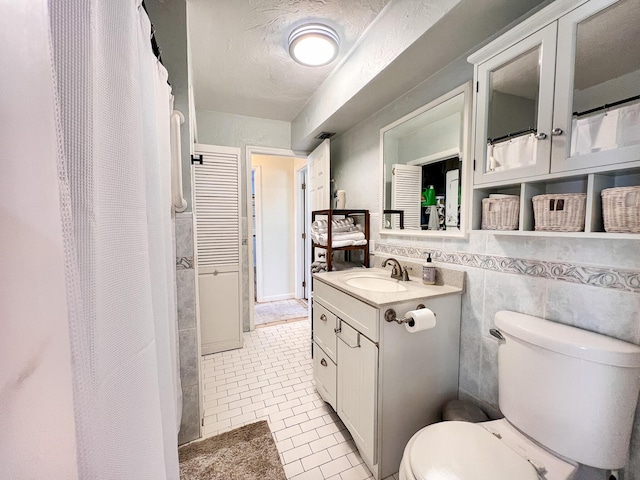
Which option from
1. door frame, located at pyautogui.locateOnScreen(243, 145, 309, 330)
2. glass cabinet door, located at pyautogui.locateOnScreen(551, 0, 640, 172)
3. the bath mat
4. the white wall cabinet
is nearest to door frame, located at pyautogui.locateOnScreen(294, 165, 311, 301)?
door frame, located at pyautogui.locateOnScreen(243, 145, 309, 330)

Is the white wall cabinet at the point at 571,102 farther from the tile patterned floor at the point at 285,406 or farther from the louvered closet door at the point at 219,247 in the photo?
the louvered closet door at the point at 219,247

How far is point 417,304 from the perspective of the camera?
121 centimetres

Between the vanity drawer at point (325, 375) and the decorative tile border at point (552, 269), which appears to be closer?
the decorative tile border at point (552, 269)

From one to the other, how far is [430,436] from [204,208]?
7.55ft

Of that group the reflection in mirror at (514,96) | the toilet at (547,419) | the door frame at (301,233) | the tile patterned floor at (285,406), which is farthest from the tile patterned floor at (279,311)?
the reflection in mirror at (514,96)

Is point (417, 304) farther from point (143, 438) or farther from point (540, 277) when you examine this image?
point (143, 438)

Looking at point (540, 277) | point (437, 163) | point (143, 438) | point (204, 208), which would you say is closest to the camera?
point (143, 438)

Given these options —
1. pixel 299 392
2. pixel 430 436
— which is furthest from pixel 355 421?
pixel 299 392

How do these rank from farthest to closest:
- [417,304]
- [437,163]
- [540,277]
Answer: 1. [437,163]
2. [417,304]
3. [540,277]

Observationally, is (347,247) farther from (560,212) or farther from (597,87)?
(597,87)

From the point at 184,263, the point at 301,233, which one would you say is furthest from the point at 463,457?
the point at 301,233

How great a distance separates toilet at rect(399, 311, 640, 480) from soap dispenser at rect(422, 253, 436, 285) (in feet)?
1.46

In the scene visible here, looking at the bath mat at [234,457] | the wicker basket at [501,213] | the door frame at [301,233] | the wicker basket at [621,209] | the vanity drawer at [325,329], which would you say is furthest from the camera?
the door frame at [301,233]

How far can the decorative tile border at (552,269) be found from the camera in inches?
33.1
